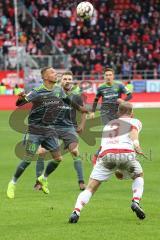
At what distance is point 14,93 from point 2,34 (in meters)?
5.91

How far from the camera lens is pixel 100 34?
45469 millimetres

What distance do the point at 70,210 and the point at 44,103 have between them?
252 cm

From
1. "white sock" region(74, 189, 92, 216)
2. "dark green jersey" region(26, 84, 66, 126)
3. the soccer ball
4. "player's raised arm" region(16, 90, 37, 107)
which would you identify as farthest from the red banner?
"white sock" region(74, 189, 92, 216)

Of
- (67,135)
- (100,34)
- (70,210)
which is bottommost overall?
(100,34)

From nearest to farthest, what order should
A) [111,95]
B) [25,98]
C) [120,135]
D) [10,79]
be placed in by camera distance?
[120,135], [25,98], [111,95], [10,79]

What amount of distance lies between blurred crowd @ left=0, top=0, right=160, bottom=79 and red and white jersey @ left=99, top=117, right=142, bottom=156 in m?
31.2

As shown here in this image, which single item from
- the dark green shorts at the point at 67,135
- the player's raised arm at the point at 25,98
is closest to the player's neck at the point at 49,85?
the player's raised arm at the point at 25,98

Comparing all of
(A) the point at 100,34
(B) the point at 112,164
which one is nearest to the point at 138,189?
(B) the point at 112,164

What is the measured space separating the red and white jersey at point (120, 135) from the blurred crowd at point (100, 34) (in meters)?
31.2

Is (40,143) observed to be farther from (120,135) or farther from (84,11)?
(84,11)

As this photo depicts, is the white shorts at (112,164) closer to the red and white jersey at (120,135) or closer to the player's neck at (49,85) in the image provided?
the red and white jersey at (120,135)

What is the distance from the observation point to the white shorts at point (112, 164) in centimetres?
971

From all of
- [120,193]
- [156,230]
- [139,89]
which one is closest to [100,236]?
[156,230]

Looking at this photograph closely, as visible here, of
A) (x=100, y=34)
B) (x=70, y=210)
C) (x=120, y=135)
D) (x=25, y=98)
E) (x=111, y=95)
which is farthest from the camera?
(x=100, y=34)
